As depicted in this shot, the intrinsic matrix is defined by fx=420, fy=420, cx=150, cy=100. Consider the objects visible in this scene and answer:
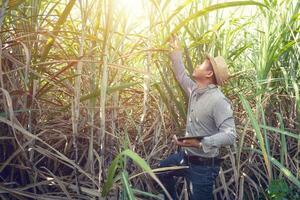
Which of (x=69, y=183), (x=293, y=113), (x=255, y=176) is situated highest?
(x=293, y=113)

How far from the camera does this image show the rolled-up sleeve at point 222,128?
1.70m

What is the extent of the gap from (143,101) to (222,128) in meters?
0.41

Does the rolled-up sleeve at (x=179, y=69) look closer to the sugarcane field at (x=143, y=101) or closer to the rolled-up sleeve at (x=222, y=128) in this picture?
the sugarcane field at (x=143, y=101)

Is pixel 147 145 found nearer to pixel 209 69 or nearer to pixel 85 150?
pixel 85 150

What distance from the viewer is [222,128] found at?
5.79 feet

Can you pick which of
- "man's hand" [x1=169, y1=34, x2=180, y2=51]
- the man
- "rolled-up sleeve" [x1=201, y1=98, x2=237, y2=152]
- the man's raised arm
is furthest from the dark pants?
"man's hand" [x1=169, y1=34, x2=180, y2=51]

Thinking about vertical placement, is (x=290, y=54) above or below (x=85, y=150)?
above

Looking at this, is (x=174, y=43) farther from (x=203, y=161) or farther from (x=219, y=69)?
(x=203, y=161)

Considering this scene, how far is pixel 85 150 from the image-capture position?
6.09 feet

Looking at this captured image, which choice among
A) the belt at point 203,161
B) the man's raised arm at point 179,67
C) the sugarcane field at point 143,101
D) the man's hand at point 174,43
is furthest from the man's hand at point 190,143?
the man's hand at point 174,43

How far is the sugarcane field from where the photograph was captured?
56.6 inches

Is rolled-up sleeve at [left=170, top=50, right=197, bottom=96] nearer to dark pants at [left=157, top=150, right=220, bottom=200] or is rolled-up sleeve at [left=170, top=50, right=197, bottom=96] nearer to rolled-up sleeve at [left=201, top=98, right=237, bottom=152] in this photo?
rolled-up sleeve at [left=201, top=98, right=237, bottom=152]

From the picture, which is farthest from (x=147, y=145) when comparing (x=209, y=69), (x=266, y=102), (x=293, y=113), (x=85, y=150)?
(x=293, y=113)

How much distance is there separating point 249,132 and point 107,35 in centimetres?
119
